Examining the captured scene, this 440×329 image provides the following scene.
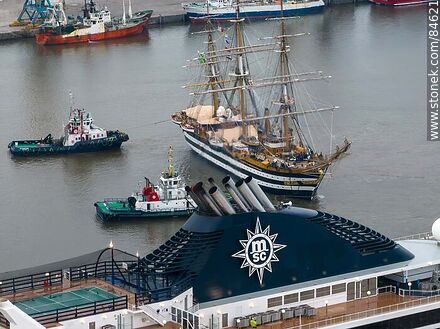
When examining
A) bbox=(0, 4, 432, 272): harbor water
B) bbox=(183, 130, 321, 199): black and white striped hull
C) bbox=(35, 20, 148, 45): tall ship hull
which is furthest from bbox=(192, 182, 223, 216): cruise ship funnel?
bbox=(35, 20, 148, 45): tall ship hull

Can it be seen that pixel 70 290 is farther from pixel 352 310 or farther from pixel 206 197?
pixel 352 310

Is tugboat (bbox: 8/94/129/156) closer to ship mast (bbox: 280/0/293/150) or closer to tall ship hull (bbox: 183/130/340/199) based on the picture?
tall ship hull (bbox: 183/130/340/199)

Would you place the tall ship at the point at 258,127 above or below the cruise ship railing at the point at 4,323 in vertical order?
below

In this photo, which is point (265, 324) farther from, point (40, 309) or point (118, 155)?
point (118, 155)

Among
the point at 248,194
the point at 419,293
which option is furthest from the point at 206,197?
the point at 419,293

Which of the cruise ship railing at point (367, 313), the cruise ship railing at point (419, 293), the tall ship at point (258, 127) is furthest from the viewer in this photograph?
the tall ship at point (258, 127)

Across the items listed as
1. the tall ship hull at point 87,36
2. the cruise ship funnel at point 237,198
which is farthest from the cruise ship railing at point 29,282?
the tall ship hull at point 87,36

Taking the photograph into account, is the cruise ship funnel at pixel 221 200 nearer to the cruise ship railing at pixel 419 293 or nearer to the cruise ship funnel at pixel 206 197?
the cruise ship funnel at pixel 206 197

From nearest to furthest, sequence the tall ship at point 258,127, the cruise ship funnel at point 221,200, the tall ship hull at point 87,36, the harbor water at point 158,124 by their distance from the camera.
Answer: the cruise ship funnel at point 221,200
the harbor water at point 158,124
the tall ship at point 258,127
the tall ship hull at point 87,36

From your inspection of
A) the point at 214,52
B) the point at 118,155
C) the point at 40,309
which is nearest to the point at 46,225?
the point at 118,155
